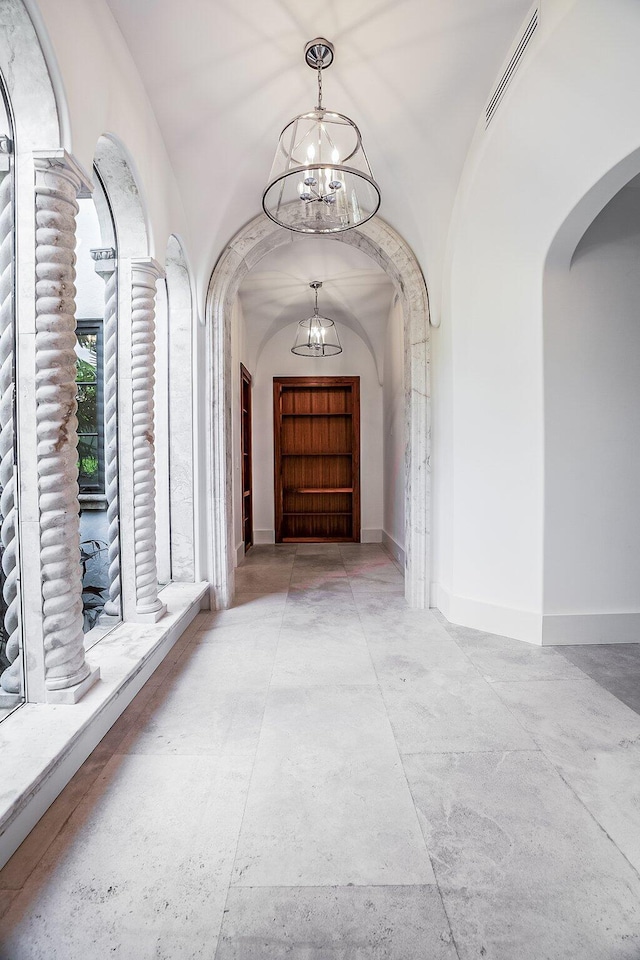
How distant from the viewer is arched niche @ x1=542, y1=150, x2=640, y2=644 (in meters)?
3.23

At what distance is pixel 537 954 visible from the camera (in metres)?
1.17

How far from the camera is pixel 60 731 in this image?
1830 mm

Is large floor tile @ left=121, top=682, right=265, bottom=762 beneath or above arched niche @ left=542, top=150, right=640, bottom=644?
beneath

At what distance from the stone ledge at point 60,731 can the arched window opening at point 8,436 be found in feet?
0.69

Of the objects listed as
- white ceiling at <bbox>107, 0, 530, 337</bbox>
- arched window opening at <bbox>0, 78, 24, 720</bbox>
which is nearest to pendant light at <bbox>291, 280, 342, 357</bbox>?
white ceiling at <bbox>107, 0, 530, 337</bbox>

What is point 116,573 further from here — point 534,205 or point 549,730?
point 534,205

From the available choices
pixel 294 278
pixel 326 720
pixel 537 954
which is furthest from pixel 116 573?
pixel 294 278

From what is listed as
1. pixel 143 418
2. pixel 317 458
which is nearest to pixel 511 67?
pixel 143 418

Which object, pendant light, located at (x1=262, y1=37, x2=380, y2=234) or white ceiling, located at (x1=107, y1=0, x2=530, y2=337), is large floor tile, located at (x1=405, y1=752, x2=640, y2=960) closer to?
pendant light, located at (x1=262, y1=37, x2=380, y2=234)

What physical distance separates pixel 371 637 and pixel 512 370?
1.99 metres

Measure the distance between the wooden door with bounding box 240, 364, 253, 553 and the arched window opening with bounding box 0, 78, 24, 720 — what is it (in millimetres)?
4815

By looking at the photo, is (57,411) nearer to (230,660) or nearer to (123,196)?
(123,196)

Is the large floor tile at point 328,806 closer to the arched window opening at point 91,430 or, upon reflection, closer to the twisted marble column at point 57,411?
the twisted marble column at point 57,411

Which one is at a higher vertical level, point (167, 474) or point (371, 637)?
point (167, 474)
